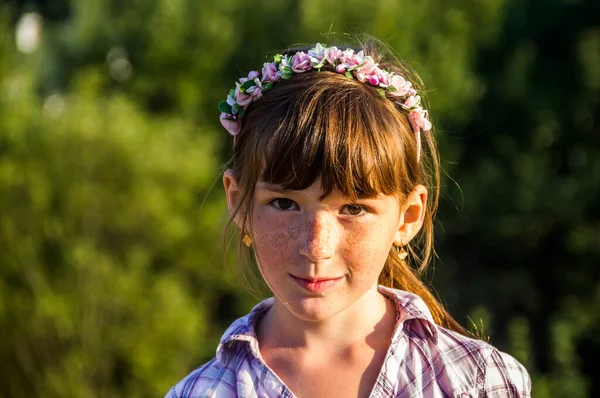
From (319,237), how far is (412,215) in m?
0.32

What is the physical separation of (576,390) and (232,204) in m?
3.37

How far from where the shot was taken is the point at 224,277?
6703 mm

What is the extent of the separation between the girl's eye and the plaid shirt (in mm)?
291

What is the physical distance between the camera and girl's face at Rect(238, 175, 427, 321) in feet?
6.23

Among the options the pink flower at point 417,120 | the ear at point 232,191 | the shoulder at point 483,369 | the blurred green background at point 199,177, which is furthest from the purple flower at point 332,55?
the blurred green background at point 199,177

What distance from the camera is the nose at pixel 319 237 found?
1883 mm

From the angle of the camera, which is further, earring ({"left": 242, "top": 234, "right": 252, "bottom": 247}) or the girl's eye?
earring ({"left": 242, "top": 234, "right": 252, "bottom": 247})

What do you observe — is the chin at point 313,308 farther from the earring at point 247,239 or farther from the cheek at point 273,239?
the earring at point 247,239

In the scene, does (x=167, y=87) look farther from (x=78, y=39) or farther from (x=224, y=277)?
(x=224, y=277)

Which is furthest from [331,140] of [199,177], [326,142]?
[199,177]

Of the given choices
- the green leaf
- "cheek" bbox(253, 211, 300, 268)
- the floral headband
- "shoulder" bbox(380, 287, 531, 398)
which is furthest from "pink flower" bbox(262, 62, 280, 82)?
"shoulder" bbox(380, 287, 531, 398)

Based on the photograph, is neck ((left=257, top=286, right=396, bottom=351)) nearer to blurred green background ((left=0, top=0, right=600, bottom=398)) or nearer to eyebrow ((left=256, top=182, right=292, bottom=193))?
eyebrow ((left=256, top=182, right=292, bottom=193))

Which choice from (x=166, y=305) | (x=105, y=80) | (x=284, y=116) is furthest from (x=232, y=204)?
(x=105, y=80)

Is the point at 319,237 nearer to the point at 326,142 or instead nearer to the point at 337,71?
the point at 326,142
